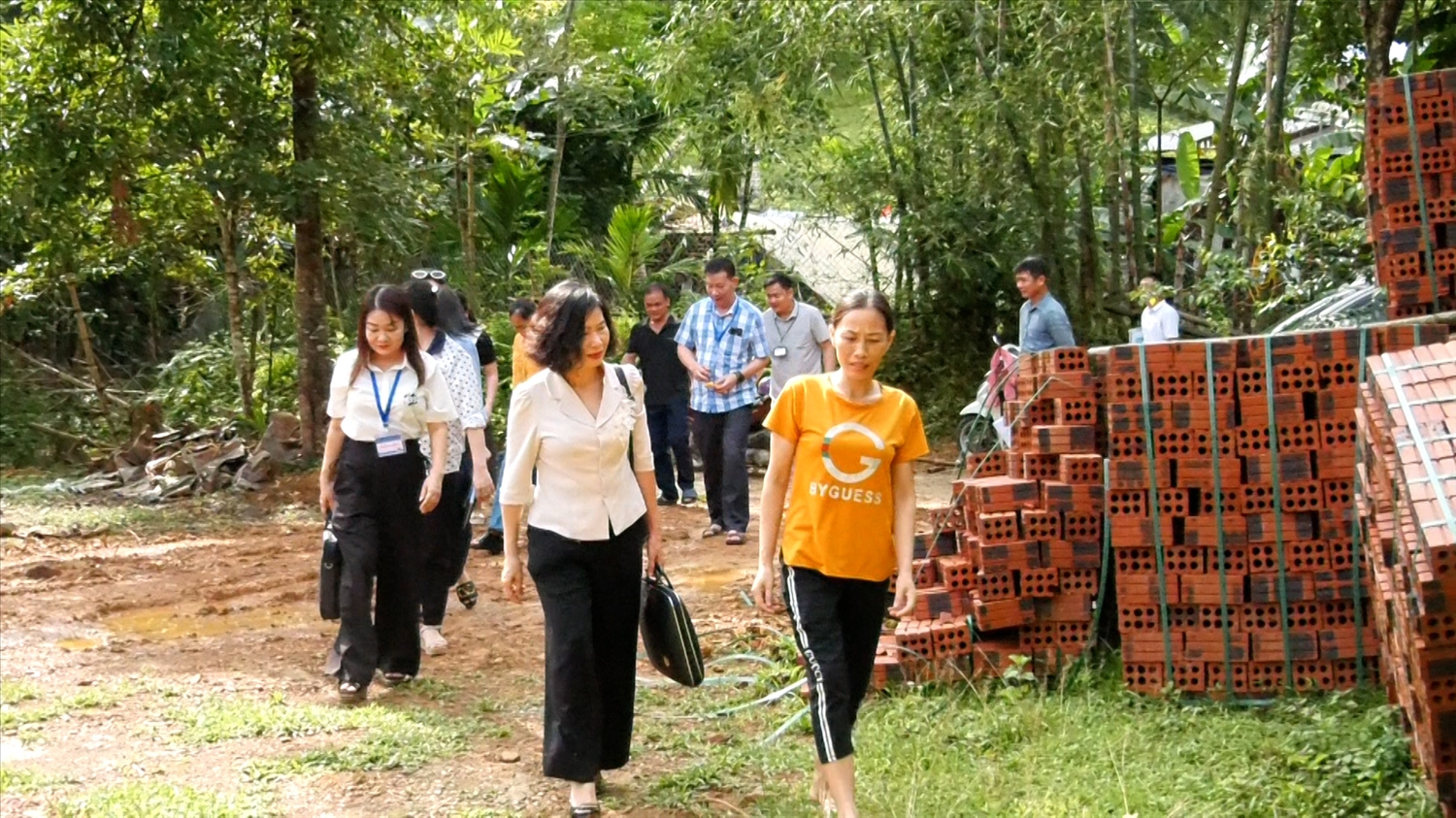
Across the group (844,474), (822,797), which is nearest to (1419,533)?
(844,474)

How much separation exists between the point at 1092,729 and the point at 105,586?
7663mm

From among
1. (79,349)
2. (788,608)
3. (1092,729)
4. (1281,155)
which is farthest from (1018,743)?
(79,349)

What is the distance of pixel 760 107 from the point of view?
16.5 meters

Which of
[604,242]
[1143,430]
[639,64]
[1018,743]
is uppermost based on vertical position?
[639,64]

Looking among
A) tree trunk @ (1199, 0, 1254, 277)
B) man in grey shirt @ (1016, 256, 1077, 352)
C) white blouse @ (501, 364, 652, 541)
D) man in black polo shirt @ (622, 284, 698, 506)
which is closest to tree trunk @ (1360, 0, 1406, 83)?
tree trunk @ (1199, 0, 1254, 277)

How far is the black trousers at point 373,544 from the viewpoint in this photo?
7145 millimetres

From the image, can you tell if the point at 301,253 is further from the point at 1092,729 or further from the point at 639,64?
the point at 1092,729

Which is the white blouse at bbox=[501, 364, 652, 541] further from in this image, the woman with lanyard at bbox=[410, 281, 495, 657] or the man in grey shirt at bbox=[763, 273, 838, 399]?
the man in grey shirt at bbox=[763, 273, 838, 399]

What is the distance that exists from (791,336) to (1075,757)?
17.0 feet

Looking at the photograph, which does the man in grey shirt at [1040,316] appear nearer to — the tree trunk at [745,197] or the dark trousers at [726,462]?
the dark trousers at [726,462]

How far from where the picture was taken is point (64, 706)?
7484 mm

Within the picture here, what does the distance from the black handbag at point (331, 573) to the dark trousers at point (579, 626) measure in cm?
203

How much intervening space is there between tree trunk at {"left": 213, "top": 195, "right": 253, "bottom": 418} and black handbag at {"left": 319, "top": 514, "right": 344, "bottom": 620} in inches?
376

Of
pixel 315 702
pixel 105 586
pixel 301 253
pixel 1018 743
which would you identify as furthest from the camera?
pixel 301 253
